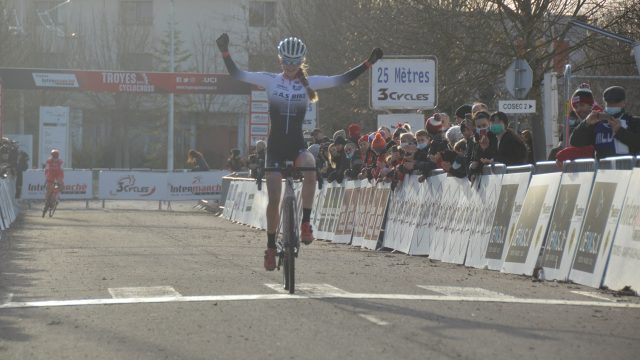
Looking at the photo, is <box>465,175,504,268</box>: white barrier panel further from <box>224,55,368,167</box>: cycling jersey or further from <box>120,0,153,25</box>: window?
<box>120,0,153,25</box>: window

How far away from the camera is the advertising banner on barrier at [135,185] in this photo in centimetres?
4088

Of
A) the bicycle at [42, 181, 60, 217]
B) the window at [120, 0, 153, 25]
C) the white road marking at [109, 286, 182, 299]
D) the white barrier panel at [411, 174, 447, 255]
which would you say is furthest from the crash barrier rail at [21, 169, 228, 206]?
the window at [120, 0, 153, 25]

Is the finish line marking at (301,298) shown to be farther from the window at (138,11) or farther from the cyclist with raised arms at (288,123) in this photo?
the window at (138,11)

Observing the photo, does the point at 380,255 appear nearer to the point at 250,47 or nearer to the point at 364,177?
the point at 364,177

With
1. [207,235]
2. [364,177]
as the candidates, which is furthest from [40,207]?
[364,177]

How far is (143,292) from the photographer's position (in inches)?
403

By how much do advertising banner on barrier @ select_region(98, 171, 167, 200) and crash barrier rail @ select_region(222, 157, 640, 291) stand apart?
71.5ft

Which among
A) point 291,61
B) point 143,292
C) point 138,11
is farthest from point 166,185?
point 138,11

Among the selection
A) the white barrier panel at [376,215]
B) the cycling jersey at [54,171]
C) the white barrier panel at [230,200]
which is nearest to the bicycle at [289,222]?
the white barrier panel at [376,215]

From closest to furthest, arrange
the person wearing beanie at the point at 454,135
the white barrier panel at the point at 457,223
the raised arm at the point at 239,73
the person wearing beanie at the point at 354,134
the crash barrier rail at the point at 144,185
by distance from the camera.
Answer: the raised arm at the point at 239,73
the white barrier panel at the point at 457,223
the person wearing beanie at the point at 454,135
the person wearing beanie at the point at 354,134
the crash barrier rail at the point at 144,185

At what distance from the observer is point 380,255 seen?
54.7 ft

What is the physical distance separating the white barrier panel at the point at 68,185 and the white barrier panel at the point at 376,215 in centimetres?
→ 2309

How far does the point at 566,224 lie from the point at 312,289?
301cm

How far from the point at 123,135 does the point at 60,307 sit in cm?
5752
